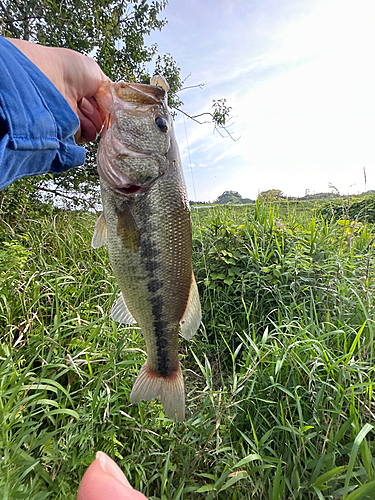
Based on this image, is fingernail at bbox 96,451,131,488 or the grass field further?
the grass field


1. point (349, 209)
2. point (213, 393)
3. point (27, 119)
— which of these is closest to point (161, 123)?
point (27, 119)

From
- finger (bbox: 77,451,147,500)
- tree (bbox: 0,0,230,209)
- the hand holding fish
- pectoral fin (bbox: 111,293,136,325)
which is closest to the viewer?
finger (bbox: 77,451,147,500)

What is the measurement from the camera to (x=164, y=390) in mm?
1495

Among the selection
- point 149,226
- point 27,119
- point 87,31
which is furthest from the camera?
point 87,31

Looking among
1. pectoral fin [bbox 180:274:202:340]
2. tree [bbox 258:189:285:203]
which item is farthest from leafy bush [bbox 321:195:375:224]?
pectoral fin [bbox 180:274:202:340]

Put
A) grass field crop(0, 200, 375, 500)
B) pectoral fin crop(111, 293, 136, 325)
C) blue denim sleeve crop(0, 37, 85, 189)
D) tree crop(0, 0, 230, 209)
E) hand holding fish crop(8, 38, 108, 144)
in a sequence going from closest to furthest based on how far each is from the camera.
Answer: blue denim sleeve crop(0, 37, 85, 189) → hand holding fish crop(8, 38, 108, 144) → pectoral fin crop(111, 293, 136, 325) → grass field crop(0, 200, 375, 500) → tree crop(0, 0, 230, 209)

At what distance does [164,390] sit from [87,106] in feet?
6.07

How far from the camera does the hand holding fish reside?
1223mm

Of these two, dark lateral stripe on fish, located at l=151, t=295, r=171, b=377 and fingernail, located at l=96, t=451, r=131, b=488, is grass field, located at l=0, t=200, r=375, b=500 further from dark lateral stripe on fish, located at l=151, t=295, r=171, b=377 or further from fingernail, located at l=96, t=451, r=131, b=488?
fingernail, located at l=96, t=451, r=131, b=488

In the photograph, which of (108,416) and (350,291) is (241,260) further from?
(108,416)

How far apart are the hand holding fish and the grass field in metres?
1.81

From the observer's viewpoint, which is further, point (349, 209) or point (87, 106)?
point (349, 209)

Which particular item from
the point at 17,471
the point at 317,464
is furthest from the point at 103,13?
the point at 317,464

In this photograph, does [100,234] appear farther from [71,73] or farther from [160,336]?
[71,73]
